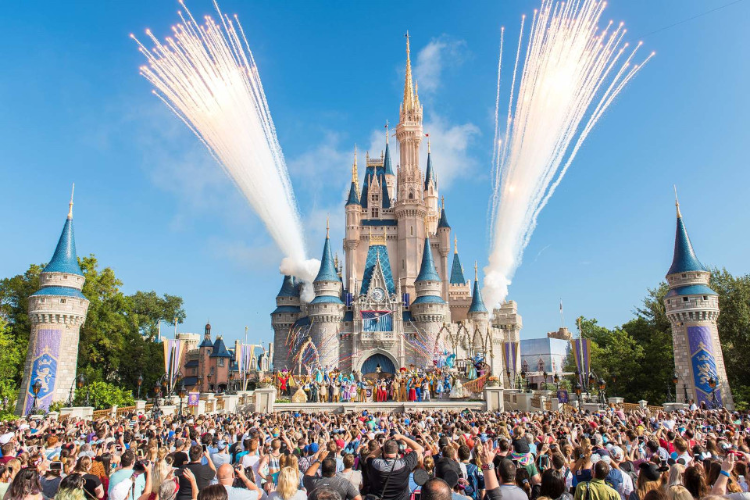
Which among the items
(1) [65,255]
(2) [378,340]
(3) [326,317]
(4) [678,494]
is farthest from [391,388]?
(4) [678,494]

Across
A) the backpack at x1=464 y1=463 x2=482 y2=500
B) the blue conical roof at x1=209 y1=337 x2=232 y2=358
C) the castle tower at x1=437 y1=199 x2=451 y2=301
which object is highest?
the castle tower at x1=437 y1=199 x2=451 y2=301


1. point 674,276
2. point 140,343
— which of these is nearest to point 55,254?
point 140,343

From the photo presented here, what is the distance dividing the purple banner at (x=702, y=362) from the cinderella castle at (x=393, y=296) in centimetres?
1416

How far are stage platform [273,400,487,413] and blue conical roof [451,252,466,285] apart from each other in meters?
38.7

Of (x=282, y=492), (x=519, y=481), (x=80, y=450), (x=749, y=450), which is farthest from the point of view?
(x=80, y=450)

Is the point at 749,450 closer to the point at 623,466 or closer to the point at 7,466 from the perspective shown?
the point at 623,466

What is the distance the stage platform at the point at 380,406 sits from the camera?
32.8m

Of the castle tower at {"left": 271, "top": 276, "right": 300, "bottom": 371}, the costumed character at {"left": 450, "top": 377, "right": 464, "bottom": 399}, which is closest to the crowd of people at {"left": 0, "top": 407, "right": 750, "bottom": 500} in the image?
the costumed character at {"left": 450, "top": 377, "right": 464, "bottom": 399}

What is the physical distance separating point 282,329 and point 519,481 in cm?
5754

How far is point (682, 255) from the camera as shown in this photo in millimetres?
37250

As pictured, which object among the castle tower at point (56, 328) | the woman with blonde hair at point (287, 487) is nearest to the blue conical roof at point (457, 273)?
the castle tower at point (56, 328)

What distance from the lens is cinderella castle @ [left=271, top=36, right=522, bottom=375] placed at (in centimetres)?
5488

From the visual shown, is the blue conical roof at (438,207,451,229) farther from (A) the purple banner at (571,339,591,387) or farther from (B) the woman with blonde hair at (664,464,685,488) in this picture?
(B) the woman with blonde hair at (664,464,685,488)

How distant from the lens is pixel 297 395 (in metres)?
36.6
